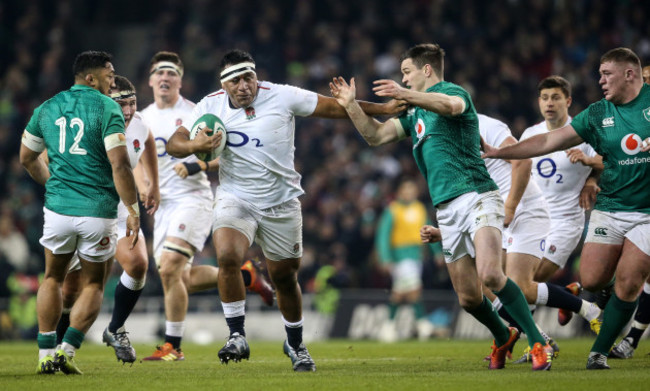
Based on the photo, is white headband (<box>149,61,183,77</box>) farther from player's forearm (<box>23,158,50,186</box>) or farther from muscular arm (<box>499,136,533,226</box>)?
muscular arm (<box>499,136,533,226</box>)

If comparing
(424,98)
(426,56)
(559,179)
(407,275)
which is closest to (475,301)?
(424,98)

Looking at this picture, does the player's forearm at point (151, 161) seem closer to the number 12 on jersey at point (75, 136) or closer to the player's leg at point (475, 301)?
the number 12 on jersey at point (75, 136)

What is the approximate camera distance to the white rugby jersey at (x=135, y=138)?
31.4 feet

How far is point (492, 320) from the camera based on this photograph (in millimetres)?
8047

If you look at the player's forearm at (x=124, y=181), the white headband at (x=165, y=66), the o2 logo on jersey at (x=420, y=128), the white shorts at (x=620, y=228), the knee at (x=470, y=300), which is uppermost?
the white headband at (x=165, y=66)

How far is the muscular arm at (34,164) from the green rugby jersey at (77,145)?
0.31 meters

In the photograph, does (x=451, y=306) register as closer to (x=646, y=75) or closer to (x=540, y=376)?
(x=646, y=75)

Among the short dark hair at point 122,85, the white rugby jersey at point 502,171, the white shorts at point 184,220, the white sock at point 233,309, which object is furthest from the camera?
the white shorts at point 184,220

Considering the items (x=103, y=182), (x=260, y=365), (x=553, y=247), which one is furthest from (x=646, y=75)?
(x=103, y=182)

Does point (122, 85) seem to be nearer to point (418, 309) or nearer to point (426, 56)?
point (426, 56)

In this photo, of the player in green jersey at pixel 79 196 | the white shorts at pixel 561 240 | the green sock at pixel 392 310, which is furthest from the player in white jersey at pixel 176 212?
the green sock at pixel 392 310

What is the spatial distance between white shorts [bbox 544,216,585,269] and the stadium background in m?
6.08

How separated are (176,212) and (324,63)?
12.2 m

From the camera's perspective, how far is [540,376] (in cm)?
711
